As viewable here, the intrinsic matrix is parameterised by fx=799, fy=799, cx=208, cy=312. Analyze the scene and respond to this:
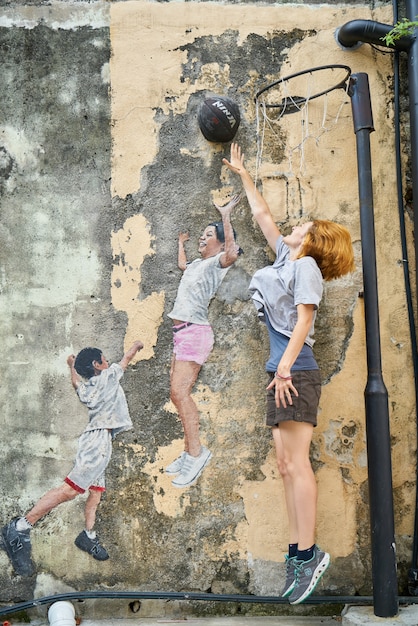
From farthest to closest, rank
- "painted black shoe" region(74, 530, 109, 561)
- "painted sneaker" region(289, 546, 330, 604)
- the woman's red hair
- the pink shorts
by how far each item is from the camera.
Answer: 1. the pink shorts
2. "painted black shoe" region(74, 530, 109, 561)
3. the woman's red hair
4. "painted sneaker" region(289, 546, 330, 604)

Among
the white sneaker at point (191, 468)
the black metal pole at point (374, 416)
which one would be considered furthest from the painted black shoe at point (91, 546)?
the black metal pole at point (374, 416)

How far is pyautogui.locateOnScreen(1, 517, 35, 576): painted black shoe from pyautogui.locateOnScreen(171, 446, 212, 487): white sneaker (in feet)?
3.55

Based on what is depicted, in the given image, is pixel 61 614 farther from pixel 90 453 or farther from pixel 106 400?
pixel 106 400

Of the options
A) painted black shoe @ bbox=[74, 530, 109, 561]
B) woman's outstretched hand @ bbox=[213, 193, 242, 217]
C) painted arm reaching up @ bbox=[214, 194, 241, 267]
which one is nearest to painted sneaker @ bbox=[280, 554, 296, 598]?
painted black shoe @ bbox=[74, 530, 109, 561]

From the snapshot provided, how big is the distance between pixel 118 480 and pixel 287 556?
1242 mm

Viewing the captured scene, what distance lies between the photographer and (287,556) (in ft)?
16.9

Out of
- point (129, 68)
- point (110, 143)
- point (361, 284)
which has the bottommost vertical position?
point (361, 284)

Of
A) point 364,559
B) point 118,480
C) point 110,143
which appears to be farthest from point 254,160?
point 364,559

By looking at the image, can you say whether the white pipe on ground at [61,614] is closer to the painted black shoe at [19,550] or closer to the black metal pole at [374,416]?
the painted black shoe at [19,550]

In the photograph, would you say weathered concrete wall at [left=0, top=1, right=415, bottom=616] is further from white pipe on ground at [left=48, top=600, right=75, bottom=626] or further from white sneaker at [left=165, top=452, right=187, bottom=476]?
white pipe on ground at [left=48, top=600, right=75, bottom=626]

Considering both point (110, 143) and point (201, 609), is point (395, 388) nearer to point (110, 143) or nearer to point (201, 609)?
point (201, 609)

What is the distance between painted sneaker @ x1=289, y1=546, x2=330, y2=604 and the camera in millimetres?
4949

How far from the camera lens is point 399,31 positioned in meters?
5.39

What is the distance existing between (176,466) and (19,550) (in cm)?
121
